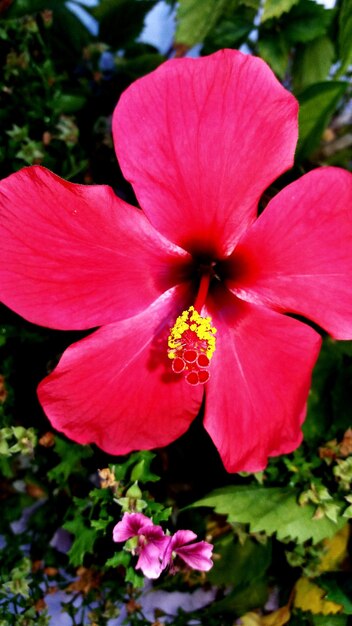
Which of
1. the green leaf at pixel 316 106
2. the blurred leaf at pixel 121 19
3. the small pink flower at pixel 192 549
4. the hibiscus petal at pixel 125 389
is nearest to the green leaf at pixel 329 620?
the small pink flower at pixel 192 549

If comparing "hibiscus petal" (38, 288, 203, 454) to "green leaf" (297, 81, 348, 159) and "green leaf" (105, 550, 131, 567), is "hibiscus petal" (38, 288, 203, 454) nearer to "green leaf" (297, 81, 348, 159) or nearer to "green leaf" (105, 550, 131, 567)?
"green leaf" (105, 550, 131, 567)

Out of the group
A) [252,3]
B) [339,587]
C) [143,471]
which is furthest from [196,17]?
[339,587]

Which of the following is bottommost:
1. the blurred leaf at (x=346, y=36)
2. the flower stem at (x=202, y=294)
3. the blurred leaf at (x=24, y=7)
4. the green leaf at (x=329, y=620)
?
the green leaf at (x=329, y=620)

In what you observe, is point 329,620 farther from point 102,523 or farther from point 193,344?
point 193,344

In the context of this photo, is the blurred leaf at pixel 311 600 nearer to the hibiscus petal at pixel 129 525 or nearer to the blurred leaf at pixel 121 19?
the hibiscus petal at pixel 129 525

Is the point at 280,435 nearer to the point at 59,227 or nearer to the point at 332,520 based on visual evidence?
the point at 332,520

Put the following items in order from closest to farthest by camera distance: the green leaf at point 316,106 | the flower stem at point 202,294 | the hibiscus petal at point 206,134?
the hibiscus petal at point 206,134
the flower stem at point 202,294
the green leaf at point 316,106

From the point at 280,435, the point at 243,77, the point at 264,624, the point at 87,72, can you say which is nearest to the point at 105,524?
the point at 280,435
